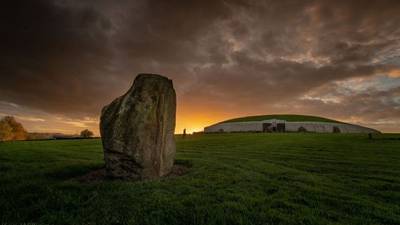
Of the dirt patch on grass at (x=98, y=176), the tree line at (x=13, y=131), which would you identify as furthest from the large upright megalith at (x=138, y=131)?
the tree line at (x=13, y=131)

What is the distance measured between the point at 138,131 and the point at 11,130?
72615 millimetres

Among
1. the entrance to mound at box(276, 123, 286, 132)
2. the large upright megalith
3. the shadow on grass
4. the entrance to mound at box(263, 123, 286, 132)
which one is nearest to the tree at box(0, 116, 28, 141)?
the shadow on grass

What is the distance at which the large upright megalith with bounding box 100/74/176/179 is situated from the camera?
8758 millimetres

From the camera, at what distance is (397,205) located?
6883 millimetres

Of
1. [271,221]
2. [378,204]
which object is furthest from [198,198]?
[378,204]

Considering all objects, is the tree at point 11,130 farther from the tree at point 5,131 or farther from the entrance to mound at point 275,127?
the entrance to mound at point 275,127

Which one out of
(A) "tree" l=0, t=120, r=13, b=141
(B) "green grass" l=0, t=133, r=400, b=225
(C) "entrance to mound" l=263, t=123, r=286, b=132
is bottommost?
(B) "green grass" l=0, t=133, r=400, b=225

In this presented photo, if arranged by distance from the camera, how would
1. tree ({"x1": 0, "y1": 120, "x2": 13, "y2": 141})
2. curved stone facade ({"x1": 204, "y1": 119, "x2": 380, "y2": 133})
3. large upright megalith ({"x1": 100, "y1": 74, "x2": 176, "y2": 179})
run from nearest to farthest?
1. large upright megalith ({"x1": 100, "y1": 74, "x2": 176, "y2": 179})
2. tree ({"x1": 0, "y1": 120, "x2": 13, "y2": 141})
3. curved stone facade ({"x1": 204, "y1": 119, "x2": 380, "y2": 133})

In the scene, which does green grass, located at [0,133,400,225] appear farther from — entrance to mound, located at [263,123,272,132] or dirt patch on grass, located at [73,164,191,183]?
entrance to mound, located at [263,123,272,132]

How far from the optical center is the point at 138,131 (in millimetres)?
8875

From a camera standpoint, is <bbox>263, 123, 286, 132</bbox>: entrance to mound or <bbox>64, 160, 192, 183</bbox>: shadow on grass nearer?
<bbox>64, 160, 192, 183</bbox>: shadow on grass

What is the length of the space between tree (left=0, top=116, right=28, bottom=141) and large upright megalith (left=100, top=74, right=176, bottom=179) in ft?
221

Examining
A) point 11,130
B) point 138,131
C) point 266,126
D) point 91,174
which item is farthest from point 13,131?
point 266,126

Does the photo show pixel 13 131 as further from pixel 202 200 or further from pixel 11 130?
pixel 202 200
